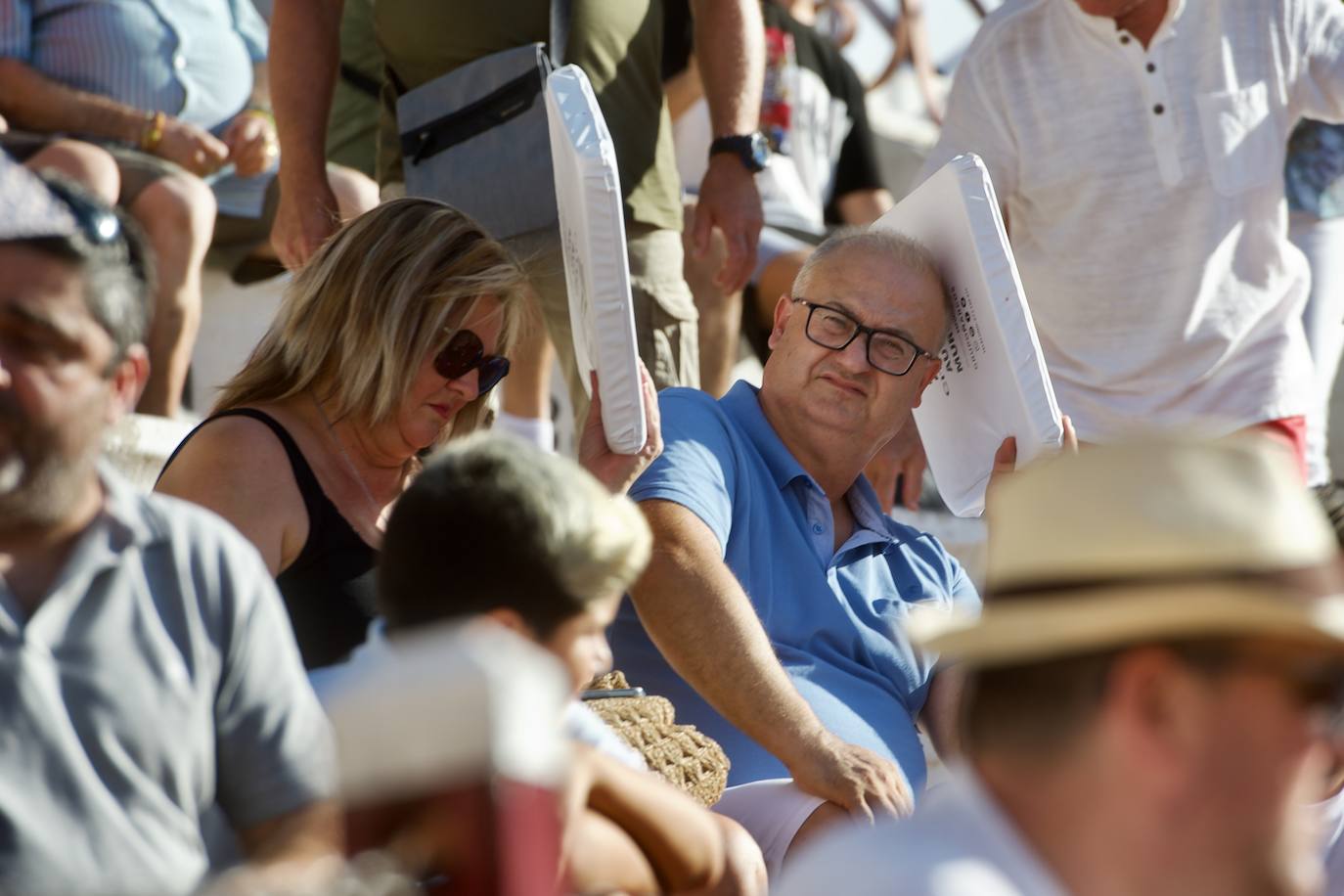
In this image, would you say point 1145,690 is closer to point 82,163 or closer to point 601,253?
point 601,253

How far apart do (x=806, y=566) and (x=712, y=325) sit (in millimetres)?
1887

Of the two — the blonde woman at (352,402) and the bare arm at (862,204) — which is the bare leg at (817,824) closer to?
the blonde woman at (352,402)

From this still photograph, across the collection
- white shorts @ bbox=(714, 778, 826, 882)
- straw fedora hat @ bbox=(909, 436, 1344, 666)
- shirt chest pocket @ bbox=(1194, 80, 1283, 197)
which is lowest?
white shorts @ bbox=(714, 778, 826, 882)

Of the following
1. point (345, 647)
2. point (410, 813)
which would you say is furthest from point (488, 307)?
point (410, 813)

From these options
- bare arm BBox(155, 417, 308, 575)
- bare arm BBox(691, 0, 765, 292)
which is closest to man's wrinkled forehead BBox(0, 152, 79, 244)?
bare arm BBox(155, 417, 308, 575)

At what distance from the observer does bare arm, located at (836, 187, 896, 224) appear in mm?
6254

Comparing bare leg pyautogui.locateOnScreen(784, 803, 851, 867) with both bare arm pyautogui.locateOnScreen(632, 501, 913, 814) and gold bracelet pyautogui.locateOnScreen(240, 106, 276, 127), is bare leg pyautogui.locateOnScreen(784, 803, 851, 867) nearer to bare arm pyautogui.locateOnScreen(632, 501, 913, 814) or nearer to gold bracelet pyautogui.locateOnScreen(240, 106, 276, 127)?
bare arm pyautogui.locateOnScreen(632, 501, 913, 814)

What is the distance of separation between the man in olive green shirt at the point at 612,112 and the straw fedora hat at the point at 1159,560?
2.53m

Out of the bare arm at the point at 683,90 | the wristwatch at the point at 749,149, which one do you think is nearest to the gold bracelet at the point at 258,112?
the bare arm at the point at 683,90

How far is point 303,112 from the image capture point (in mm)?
4164

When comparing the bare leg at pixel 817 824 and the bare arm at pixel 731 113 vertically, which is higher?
the bare arm at pixel 731 113

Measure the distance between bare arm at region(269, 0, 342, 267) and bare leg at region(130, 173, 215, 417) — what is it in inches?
22.8

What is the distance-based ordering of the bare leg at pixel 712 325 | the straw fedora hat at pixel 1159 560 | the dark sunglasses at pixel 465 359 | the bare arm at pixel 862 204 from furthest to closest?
the bare arm at pixel 862 204
the bare leg at pixel 712 325
the dark sunglasses at pixel 465 359
the straw fedora hat at pixel 1159 560

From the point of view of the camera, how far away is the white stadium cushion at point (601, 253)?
3100 millimetres
